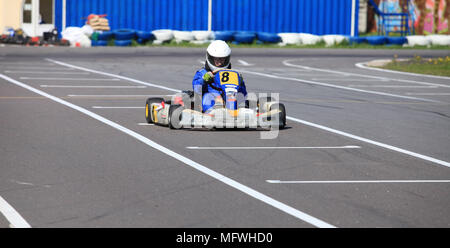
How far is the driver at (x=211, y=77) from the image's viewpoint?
1133cm

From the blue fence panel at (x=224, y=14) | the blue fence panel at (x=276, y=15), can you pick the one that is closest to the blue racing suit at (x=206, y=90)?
the blue fence panel at (x=224, y=14)

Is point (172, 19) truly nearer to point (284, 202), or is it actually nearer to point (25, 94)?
point (25, 94)

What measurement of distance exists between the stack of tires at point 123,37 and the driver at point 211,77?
23.3 meters

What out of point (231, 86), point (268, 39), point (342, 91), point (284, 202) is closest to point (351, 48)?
point (268, 39)

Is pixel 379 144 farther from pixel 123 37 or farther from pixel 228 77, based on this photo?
pixel 123 37

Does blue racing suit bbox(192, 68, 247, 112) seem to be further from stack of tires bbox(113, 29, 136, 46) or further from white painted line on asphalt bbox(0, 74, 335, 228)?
stack of tires bbox(113, 29, 136, 46)

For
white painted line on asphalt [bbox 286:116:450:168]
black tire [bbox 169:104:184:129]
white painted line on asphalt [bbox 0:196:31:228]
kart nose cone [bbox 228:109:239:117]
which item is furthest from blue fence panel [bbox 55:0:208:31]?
white painted line on asphalt [bbox 0:196:31:228]

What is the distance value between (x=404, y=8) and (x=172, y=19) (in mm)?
11974

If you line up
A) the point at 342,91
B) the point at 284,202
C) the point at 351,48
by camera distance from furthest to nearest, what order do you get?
the point at 351,48, the point at 342,91, the point at 284,202

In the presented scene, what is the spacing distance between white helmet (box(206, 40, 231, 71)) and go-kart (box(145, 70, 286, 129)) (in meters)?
0.25

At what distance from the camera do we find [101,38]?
34875 mm

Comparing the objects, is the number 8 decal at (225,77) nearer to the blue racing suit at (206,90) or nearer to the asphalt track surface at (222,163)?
the blue racing suit at (206,90)
